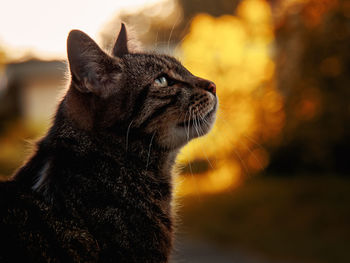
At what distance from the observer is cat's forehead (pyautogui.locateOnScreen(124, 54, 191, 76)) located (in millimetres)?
2490

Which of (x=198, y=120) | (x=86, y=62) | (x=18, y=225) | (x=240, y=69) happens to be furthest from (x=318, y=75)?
(x=18, y=225)

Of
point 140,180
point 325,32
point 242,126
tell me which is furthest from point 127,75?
point 242,126

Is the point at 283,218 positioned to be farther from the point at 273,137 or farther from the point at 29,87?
the point at 29,87

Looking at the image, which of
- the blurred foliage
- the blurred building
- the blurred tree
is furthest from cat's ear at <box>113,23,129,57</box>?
the blurred building

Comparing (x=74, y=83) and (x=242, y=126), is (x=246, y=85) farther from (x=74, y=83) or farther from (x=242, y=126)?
(x=74, y=83)

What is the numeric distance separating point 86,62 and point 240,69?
718 centimetres

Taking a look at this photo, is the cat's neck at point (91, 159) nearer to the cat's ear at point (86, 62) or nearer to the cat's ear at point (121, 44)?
the cat's ear at point (86, 62)

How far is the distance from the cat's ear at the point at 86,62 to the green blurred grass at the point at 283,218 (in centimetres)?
328

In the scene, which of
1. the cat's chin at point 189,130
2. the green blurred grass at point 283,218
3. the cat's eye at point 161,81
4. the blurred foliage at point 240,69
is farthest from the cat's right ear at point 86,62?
the blurred foliage at point 240,69

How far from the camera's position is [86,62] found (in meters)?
2.24

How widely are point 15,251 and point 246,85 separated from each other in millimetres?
7721

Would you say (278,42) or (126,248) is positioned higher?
A: (278,42)

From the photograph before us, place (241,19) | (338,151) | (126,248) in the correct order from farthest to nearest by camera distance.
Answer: (241,19) → (338,151) → (126,248)

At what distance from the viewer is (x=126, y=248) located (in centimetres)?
202
